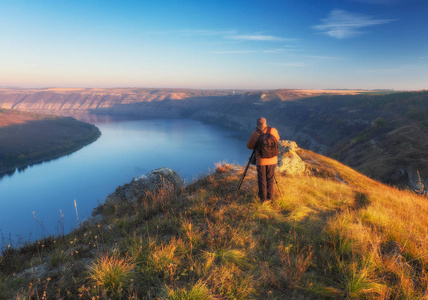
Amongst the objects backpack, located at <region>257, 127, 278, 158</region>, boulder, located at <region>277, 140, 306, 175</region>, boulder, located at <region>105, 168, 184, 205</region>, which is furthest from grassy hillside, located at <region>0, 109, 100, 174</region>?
backpack, located at <region>257, 127, 278, 158</region>

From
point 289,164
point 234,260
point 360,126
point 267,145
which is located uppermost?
point 267,145

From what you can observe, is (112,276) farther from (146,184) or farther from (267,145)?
(146,184)

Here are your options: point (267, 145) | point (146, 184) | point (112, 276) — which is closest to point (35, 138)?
point (146, 184)

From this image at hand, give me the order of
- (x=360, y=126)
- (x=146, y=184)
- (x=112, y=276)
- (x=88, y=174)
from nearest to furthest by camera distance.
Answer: (x=112, y=276)
(x=146, y=184)
(x=360, y=126)
(x=88, y=174)

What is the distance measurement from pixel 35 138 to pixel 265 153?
135 metres

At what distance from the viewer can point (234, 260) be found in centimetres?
339

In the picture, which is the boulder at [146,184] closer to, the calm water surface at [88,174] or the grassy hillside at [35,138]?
the calm water surface at [88,174]

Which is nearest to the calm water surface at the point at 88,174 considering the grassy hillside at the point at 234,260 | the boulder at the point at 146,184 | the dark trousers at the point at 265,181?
the boulder at the point at 146,184

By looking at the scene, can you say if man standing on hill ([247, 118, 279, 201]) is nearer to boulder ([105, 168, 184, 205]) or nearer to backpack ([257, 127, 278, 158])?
backpack ([257, 127, 278, 158])

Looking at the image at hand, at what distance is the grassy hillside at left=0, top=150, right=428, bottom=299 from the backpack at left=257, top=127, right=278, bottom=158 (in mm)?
1424

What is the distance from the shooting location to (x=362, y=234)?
3.71 m

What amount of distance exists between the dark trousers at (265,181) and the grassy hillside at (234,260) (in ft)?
1.24

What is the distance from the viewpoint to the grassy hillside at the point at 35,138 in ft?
273

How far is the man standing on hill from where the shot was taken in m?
5.66
